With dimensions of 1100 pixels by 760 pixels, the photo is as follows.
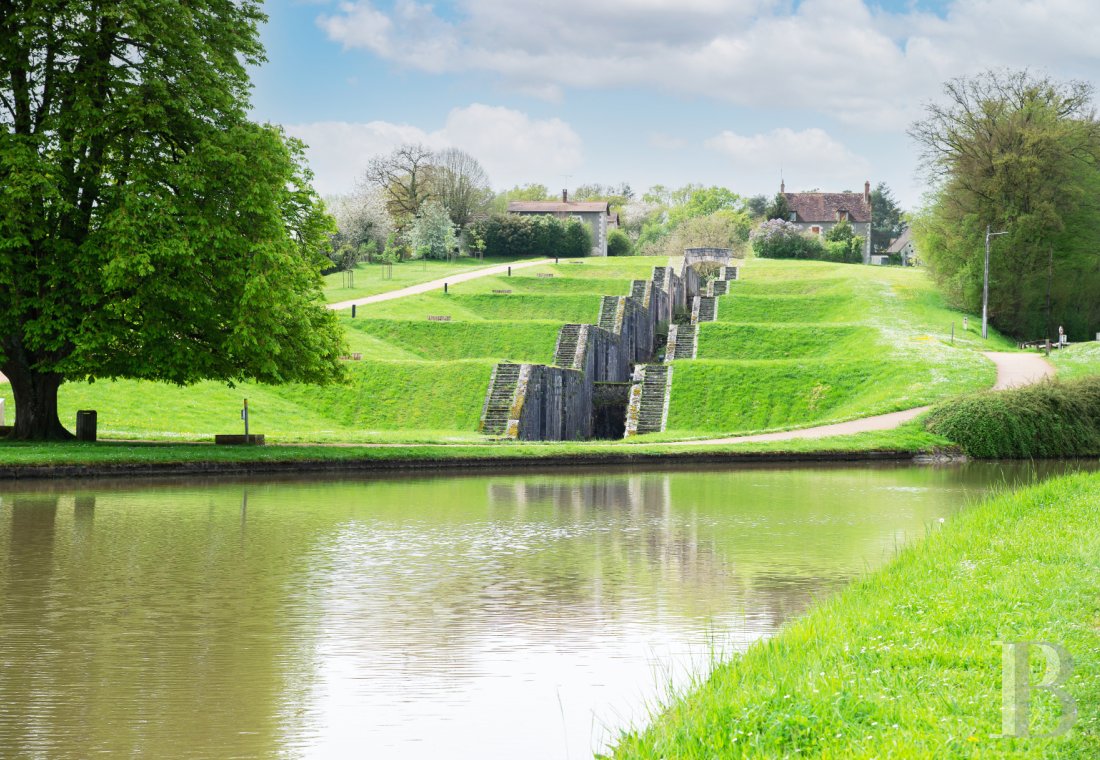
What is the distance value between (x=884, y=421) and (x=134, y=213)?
2312 cm

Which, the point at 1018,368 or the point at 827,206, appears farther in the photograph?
the point at 827,206

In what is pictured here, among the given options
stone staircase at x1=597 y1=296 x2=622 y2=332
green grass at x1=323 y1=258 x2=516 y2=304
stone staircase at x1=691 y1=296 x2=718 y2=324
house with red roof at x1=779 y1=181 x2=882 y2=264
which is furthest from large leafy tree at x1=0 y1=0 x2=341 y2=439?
house with red roof at x1=779 y1=181 x2=882 y2=264

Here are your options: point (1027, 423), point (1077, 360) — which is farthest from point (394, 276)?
point (1027, 423)

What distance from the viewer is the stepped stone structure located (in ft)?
129

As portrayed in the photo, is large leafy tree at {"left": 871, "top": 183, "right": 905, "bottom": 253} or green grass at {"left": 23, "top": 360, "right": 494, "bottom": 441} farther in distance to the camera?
large leafy tree at {"left": 871, "top": 183, "right": 905, "bottom": 253}

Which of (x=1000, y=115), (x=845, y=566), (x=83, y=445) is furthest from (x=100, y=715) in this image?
(x=1000, y=115)

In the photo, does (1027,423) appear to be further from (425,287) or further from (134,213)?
(425,287)

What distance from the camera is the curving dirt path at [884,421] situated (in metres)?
34.4

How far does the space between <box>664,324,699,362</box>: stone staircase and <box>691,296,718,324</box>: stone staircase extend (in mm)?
8138

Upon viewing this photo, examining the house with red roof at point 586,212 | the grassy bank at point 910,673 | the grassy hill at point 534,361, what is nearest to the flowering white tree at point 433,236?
the house with red roof at point 586,212

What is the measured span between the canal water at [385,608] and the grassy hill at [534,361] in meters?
14.9

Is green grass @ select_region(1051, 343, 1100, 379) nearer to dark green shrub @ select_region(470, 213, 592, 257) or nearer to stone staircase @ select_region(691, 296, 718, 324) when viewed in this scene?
stone staircase @ select_region(691, 296, 718, 324)

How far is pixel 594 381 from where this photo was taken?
47812 mm

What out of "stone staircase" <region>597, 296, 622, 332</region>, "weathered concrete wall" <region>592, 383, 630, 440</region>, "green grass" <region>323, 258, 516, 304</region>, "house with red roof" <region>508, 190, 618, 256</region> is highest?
"house with red roof" <region>508, 190, 618, 256</region>
